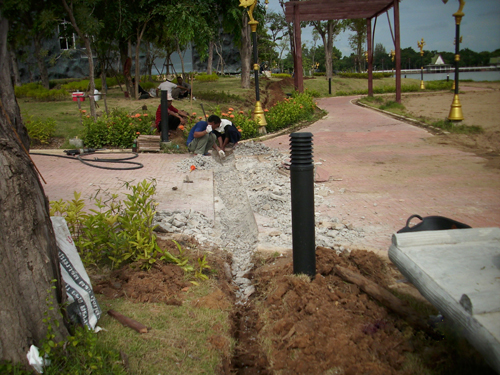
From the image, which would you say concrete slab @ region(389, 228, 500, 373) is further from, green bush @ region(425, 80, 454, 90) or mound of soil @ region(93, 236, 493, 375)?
green bush @ region(425, 80, 454, 90)

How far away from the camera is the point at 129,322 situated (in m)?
2.90

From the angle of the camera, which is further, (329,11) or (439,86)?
(439,86)

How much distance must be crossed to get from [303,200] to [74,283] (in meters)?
1.75

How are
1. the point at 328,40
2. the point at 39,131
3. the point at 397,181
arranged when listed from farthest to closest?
the point at 328,40, the point at 39,131, the point at 397,181

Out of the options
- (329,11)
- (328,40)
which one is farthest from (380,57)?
(329,11)

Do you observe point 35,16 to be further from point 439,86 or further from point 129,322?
point 439,86

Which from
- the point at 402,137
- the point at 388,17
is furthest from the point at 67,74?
the point at 402,137

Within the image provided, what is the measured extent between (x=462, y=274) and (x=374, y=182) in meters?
4.77

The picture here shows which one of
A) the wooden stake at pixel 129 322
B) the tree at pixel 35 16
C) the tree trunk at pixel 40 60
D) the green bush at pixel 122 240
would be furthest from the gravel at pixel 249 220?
the tree trunk at pixel 40 60

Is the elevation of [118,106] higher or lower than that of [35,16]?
lower

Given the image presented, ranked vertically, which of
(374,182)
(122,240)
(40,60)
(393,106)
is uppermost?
(40,60)

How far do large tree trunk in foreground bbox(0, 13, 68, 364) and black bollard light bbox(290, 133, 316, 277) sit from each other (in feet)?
5.81

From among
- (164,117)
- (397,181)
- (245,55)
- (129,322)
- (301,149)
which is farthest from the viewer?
(245,55)

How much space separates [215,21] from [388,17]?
831cm
